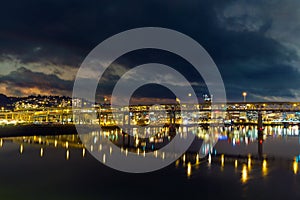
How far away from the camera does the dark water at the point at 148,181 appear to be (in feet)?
62.7

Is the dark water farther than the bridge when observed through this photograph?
No

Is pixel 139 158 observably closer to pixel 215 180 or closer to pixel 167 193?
pixel 215 180

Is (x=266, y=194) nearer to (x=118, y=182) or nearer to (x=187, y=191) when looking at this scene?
(x=187, y=191)

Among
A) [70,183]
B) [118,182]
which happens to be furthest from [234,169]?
[70,183]

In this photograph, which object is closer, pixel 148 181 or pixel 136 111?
pixel 148 181

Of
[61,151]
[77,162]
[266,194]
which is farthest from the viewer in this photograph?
[61,151]

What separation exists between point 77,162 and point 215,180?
624 inches

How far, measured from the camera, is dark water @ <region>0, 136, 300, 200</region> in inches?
752

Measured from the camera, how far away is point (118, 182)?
22594 mm

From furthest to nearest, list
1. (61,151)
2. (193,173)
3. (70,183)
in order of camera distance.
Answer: (61,151) → (193,173) → (70,183)

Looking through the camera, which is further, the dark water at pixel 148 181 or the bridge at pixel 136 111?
the bridge at pixel 136 111

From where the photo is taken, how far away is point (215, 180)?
23.2m

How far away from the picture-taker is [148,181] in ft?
75.5

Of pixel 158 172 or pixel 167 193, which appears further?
pixel 158 172
